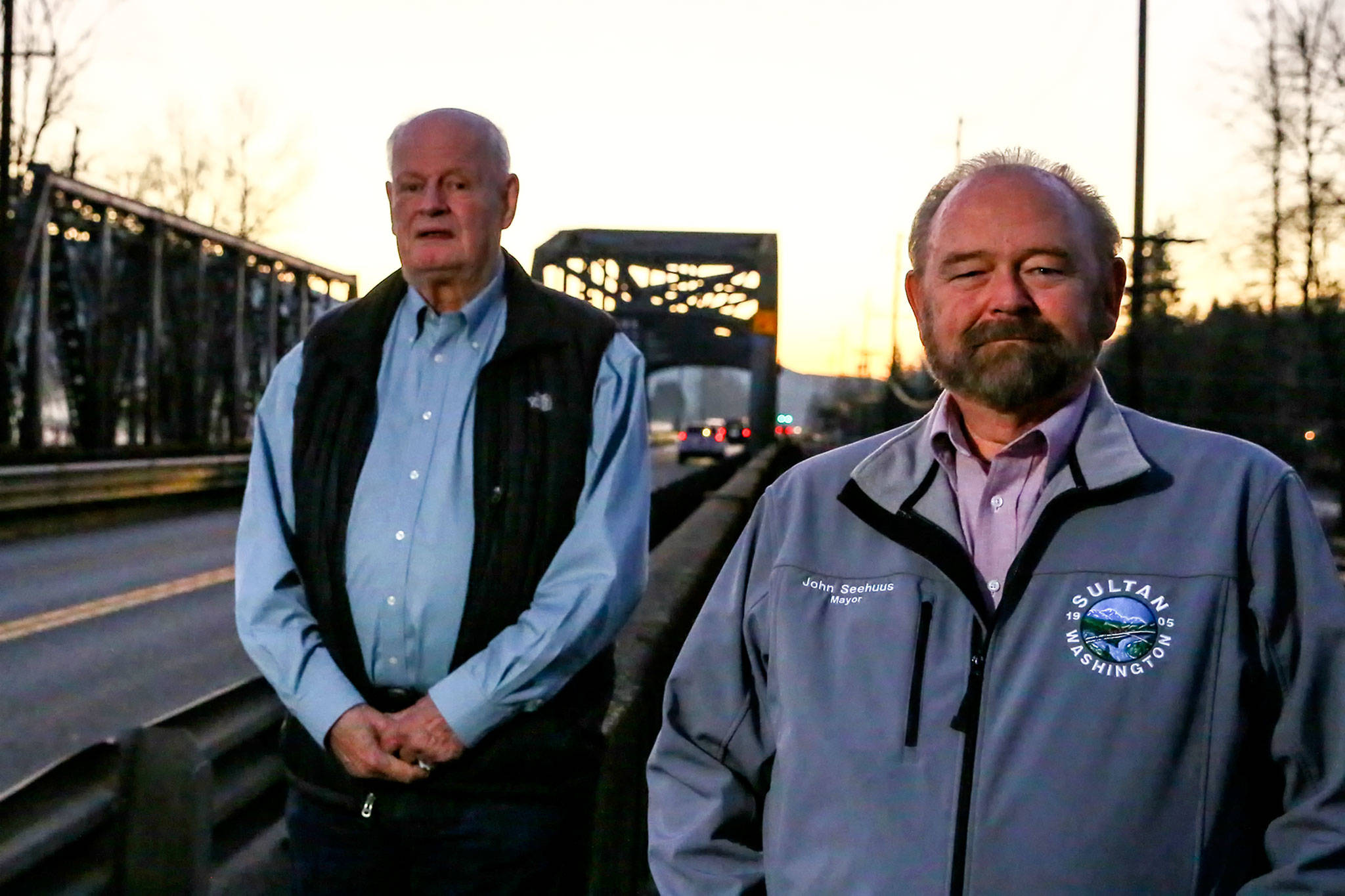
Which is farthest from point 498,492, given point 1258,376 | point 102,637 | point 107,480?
point 1258,376

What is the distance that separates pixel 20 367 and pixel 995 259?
23433 mm

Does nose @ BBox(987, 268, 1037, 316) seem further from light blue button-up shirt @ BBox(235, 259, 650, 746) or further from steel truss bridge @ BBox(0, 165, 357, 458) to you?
steel truss bridge @ BBox(0, 165, 357, 458)

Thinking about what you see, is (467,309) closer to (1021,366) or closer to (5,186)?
(1021,366)

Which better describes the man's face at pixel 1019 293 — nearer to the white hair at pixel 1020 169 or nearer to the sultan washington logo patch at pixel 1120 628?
the white hair at pixel 1020 169

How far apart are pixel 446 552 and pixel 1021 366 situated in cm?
115

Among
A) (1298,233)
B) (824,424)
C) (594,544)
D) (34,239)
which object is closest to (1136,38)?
(1298,233)

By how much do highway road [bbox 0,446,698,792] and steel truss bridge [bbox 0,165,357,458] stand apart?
18.9 feet

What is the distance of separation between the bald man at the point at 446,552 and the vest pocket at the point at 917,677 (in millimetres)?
979

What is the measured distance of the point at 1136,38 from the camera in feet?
82.4

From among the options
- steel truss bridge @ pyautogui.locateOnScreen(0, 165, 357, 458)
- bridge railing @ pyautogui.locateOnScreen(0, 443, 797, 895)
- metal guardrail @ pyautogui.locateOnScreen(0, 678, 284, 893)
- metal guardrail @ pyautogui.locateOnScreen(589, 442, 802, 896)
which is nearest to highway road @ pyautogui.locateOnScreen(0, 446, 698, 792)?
bridge railing @ pyautogui.locateOnScreen(0, 443, 797, 895)

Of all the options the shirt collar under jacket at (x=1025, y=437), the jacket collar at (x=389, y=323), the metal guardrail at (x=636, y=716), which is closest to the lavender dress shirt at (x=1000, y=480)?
the shirt collar under jacket at (x=1025, y=437)

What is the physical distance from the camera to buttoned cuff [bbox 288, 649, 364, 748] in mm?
2785

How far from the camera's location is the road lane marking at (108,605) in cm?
1095

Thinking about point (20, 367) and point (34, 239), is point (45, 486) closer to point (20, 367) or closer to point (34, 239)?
point (34, 239)
